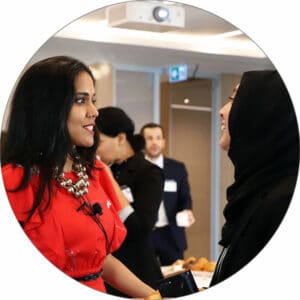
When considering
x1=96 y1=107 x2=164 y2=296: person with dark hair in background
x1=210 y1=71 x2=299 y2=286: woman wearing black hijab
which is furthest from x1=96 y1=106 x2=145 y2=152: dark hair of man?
x1=210 y1=71 x2=299 y2=286: woman wearing black hijab

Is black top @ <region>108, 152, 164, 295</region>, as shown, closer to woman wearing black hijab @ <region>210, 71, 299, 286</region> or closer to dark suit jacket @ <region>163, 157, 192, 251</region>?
dark suit jacket @ <region>163, 157, 192, 251</region>

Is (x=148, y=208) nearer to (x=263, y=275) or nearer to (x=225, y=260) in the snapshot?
(x=225, y=260)

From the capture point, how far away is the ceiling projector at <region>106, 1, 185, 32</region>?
1124 millimetres

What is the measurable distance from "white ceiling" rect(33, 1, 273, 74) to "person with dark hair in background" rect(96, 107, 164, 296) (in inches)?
4.3

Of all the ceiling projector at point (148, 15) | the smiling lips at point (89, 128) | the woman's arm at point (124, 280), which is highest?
the ceiling projector at point (148, 15)

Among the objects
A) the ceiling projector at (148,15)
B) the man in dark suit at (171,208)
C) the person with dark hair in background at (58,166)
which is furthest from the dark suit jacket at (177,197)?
the ceiling projector at (148,15)

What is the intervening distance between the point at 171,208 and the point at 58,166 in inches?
8.4

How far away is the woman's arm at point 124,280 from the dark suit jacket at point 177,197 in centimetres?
10

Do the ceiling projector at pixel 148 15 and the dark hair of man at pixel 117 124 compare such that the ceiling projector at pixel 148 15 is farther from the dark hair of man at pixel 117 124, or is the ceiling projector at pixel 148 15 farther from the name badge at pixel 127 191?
the name badge at pixel 127 191

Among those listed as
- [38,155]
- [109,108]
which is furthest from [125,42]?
[38,155]

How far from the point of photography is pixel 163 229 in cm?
110

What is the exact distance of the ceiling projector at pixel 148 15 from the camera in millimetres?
1124

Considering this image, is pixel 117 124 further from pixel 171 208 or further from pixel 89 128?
pixel 171 208

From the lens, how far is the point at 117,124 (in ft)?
3.55
